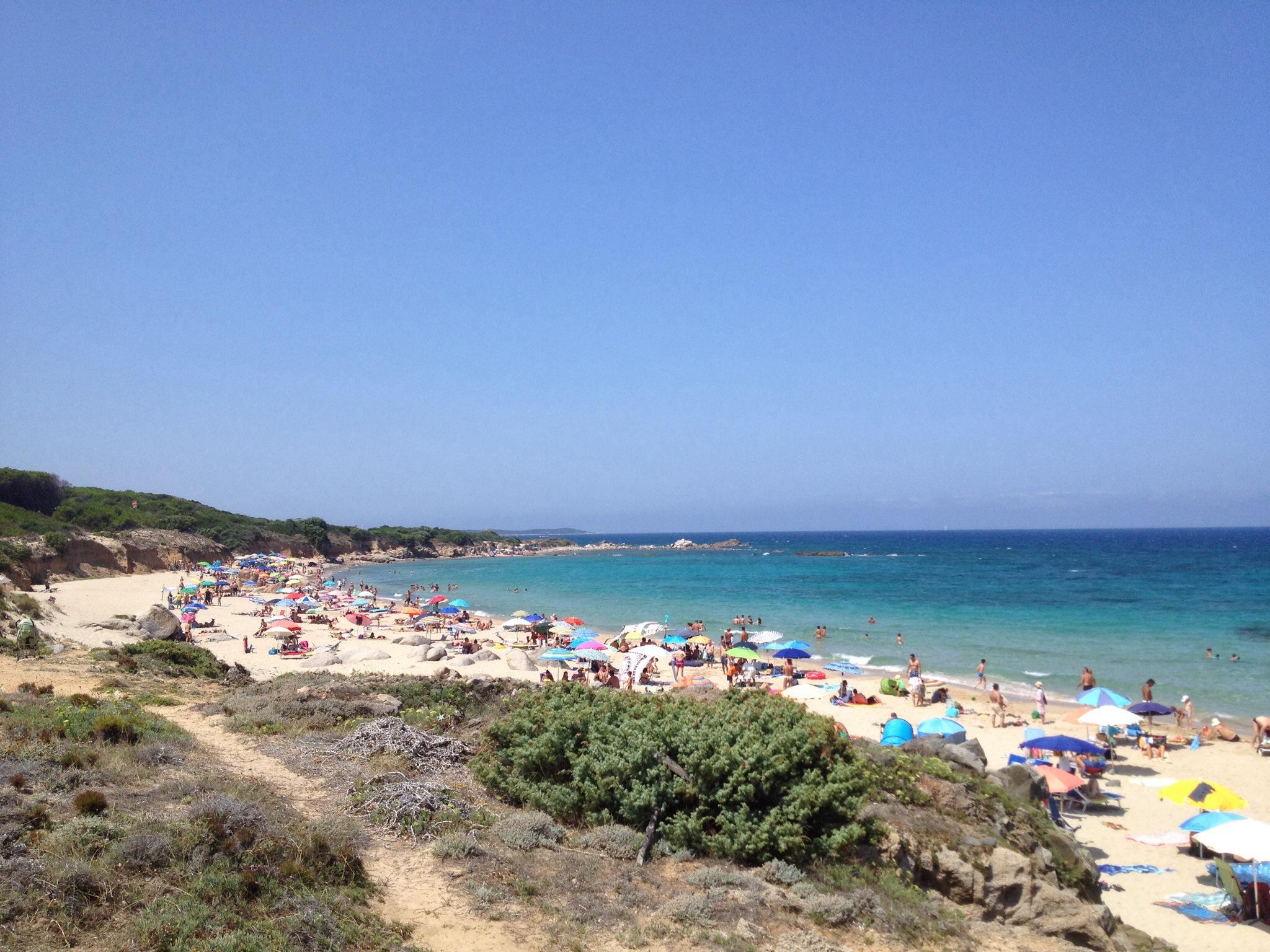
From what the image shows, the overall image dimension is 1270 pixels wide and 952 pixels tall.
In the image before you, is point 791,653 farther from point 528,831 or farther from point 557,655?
point 528,831

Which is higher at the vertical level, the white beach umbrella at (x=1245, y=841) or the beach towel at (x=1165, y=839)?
the white beach umbrella at (x=1245, y=841)

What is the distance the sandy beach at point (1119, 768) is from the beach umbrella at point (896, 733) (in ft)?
6.38

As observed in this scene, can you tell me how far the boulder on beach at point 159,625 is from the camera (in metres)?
25.0

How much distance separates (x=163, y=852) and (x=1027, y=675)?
25577mm

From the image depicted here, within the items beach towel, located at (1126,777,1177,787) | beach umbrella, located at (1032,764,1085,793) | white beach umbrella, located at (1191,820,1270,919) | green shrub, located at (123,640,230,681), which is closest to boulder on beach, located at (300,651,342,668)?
green shrub, located at (123,640,230,681)

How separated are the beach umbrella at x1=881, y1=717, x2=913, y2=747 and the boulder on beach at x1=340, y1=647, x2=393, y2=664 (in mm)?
17052

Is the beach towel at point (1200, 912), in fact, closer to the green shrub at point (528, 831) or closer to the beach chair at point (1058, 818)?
the beach chair at point (1058, 818)

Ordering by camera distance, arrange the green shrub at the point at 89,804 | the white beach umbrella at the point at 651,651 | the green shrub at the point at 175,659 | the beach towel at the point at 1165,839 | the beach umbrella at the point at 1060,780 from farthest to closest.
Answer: the white beach umbrella at the point at 651,651, the green shrub at the point at 175,659, the beach umbrella at the point at 1060,780, the beach towel at the point at 1165,839, the green shrub at the point at 89,804

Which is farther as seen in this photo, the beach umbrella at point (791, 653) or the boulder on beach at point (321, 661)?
the boulder on beach at point (321, 661)

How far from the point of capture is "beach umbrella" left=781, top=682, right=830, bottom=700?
20.4 meters

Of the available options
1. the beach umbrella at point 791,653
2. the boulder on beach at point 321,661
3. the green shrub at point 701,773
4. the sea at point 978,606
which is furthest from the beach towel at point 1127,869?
the boulder on beach at point 321,661

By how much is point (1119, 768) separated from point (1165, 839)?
4.34 m

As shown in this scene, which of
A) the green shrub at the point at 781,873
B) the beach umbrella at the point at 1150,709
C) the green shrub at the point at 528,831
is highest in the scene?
the green shrub at the point at 528,831

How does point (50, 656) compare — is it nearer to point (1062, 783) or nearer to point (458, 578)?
point (1062, 783)
